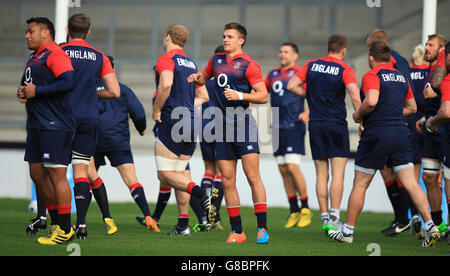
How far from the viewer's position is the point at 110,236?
715 cm

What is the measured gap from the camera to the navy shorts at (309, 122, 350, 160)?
7746mm

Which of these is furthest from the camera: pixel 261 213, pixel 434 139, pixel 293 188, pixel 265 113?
pixel 265 113

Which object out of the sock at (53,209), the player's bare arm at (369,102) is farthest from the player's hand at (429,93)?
the sock at (53,209)

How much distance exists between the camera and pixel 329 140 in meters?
7.77

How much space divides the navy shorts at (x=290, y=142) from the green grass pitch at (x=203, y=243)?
99 cm

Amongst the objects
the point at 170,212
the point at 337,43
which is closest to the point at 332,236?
the point at 337,43

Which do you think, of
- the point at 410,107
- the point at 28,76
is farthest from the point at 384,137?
the point at 28,76

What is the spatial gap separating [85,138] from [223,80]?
1398 millimetres

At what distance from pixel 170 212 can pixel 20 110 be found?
5.69 meters

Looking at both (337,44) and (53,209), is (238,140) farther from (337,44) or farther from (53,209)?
(337,44)

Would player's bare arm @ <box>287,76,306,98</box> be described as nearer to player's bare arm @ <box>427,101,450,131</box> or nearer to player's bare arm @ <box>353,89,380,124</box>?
player's bare arm @ <box>353,89,380,124</box>

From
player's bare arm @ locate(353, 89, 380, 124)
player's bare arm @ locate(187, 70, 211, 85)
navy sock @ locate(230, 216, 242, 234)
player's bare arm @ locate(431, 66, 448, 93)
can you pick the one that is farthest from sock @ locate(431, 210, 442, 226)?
player's bare arm @ locate(187, 70, 211, 85)

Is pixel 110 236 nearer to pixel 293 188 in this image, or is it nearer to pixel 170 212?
pixel 293 188

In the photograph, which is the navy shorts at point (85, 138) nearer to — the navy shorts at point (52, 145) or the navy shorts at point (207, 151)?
the navy shorts at point (52, 145)
